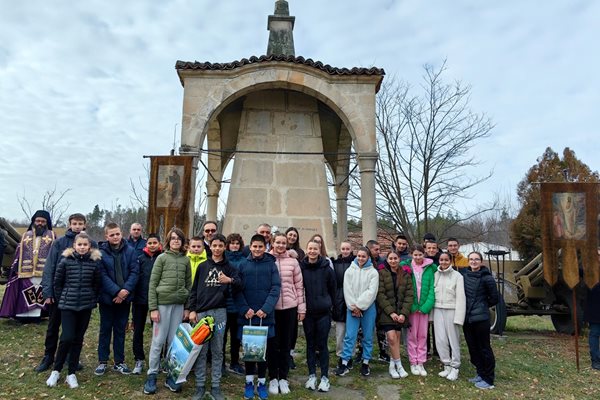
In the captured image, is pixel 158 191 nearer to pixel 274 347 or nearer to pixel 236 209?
pixel 236 209

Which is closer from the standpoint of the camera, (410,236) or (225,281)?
(225,281)

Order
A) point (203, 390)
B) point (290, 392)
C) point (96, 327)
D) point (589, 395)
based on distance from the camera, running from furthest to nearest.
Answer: point (96, 327) → point (589, 395) → point (290, 392) → point (203, 390)

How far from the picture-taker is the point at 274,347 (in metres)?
4.40

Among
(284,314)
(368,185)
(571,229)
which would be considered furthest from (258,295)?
(571,229)

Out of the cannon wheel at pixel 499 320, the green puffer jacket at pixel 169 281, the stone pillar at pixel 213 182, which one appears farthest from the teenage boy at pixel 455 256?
the stone pillar at pixel 213 182

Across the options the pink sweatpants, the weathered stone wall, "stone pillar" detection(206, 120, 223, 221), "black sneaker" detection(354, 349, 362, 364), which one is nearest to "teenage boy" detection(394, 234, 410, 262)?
the pink sweatpants

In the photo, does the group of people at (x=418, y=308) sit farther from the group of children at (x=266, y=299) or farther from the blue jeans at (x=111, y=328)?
the blue jeans at (x=111, y=328)

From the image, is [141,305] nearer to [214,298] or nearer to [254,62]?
[214,298]

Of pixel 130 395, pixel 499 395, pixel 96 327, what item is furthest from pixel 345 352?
pixel 96 327

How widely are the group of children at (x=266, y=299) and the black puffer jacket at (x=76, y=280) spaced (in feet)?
0.03

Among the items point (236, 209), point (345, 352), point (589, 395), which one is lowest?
point (589, 395)

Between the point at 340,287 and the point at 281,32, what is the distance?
6.52 metres

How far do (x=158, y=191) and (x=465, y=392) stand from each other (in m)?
5.10

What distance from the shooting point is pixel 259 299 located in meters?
4.34
